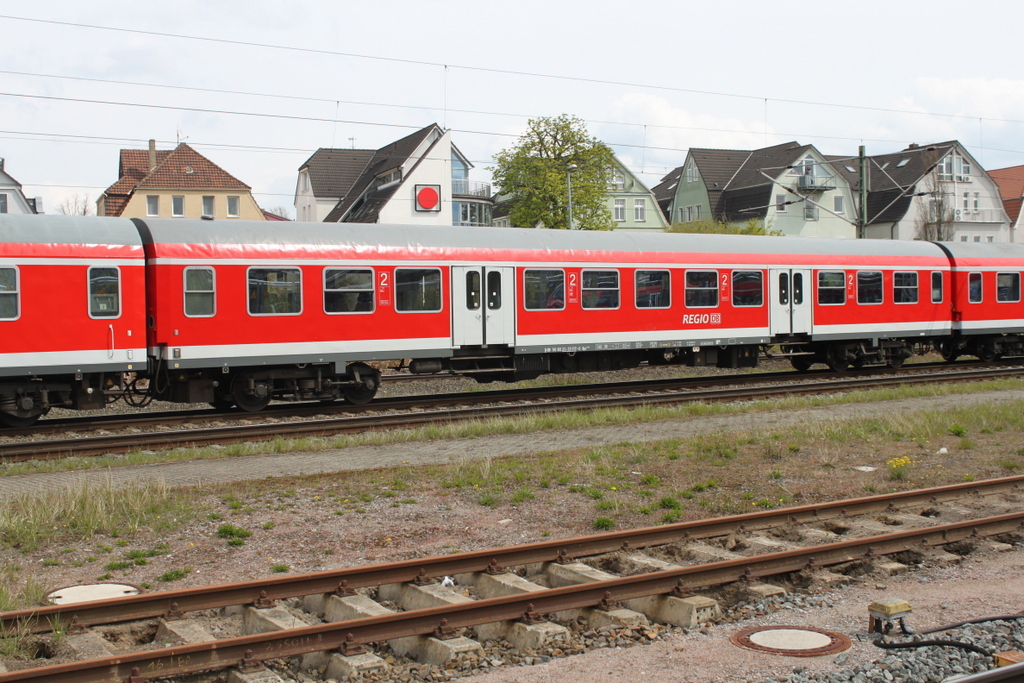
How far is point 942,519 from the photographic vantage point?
28.3ft

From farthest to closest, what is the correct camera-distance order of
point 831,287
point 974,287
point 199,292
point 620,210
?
point 620,210
point 974,287
point 831,287
point 199,292

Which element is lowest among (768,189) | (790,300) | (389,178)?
(790,300)

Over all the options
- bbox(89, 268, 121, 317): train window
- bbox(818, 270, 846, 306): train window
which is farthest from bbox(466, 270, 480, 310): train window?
bbox(818, 270, 846, 306): train window

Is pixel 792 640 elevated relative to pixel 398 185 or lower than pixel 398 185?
lower

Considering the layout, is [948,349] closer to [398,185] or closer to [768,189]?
[398,185]

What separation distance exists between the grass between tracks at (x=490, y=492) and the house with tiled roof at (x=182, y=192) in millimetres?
47366

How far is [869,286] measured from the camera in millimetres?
22516

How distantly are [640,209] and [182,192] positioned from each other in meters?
31.0

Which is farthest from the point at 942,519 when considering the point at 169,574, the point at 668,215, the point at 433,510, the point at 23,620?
the point at 668,215

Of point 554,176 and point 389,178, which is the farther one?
point 389,178

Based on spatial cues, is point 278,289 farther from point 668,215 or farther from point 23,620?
point 668,215

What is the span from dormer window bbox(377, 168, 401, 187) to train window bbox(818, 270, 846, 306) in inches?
1601

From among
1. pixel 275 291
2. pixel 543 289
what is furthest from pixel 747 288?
pixel 275 291

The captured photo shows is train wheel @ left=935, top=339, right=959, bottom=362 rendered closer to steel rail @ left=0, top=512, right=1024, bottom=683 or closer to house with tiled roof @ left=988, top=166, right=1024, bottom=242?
steel rail @ left=0, top=512, right=1024, bottom=683
